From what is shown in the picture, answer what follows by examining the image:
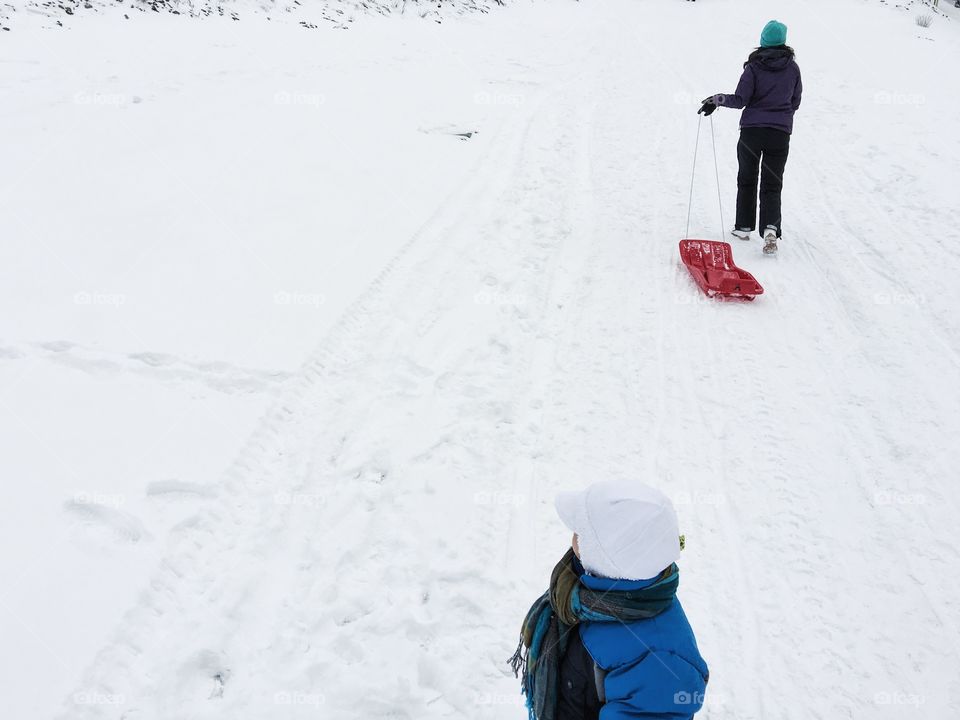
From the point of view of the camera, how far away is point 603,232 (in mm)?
7012

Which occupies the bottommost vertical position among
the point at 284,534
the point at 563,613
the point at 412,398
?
the point at 284,534

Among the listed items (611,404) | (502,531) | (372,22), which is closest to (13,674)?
(502,531)

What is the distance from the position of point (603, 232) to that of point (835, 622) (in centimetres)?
460

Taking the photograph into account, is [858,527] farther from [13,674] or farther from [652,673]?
[13,674]

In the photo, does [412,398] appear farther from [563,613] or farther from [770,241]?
[770,241]

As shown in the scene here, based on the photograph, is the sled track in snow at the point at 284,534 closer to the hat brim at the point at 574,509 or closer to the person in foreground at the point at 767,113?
the hat brim at the point at 574,509

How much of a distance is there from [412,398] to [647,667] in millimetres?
3104
